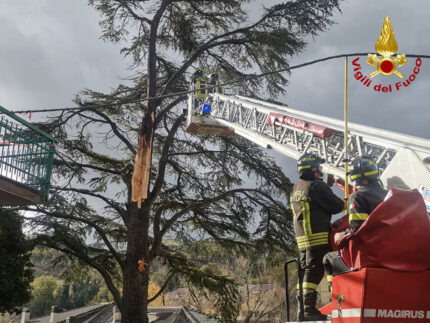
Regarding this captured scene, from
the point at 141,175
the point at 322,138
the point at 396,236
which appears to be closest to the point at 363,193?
the point at 396,236

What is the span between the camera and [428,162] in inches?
158

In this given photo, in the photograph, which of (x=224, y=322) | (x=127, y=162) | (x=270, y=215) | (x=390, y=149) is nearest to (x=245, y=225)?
(x=270, y=215)

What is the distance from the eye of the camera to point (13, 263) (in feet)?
37.9

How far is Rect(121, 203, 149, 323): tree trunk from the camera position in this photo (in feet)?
41.0

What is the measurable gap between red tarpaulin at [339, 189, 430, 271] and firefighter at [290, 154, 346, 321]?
4.46 feet

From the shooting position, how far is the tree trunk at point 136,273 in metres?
12.5

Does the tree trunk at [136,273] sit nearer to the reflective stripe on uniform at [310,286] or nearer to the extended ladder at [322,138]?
the extended ladder at [322,138]

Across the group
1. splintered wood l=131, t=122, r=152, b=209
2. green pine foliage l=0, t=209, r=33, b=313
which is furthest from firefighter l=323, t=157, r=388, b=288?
green pine foliage l=0, t=209, r=33, b=313

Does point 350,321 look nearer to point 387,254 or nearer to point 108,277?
point 387,254

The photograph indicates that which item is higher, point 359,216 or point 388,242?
point 359,216

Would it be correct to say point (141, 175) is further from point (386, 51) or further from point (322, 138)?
point (386, 51)

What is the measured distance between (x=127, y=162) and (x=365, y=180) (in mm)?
11683

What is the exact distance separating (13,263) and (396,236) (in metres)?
10.7

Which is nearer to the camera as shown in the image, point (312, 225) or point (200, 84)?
point (312, 225)
